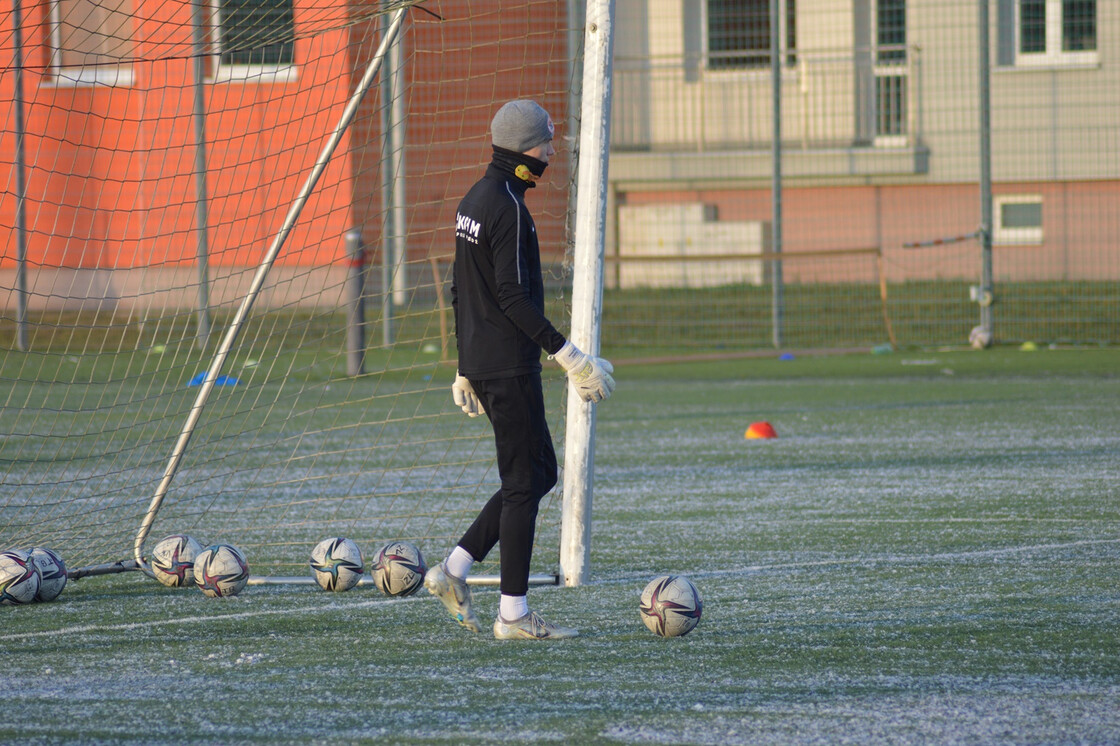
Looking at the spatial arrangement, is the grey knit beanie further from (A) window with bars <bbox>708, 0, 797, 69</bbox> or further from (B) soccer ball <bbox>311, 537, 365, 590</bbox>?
(A) window with bars <bbox>708, 0, 797, 69</bbox>

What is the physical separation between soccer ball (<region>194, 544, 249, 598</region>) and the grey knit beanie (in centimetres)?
203

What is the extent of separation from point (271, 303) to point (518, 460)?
8.43m

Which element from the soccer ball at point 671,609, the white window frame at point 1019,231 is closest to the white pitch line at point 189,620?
the soccer ball at point 671,609

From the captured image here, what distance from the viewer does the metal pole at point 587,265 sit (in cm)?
560

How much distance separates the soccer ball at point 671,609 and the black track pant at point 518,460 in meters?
0.45

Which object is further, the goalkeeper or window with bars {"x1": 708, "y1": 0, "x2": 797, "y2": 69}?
window with bars {"x1": 708, "y1": 0, "x2": 797, "y2": 69}

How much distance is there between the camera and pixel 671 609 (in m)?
4.60

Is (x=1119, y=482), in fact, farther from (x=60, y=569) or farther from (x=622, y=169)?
(x=622, y=169)

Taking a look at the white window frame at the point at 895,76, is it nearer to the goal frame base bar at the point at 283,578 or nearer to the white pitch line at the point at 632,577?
the white pitch line at the point at 632,577

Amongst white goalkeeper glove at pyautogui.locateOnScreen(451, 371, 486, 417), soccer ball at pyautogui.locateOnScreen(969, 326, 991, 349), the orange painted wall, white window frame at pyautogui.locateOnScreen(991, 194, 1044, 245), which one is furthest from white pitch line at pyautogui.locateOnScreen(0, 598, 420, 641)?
white window frame at pyautogui.locateOnScreen(991, 194, 1044, 245)

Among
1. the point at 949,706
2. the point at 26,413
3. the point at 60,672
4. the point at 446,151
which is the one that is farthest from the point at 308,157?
the point at 949,706

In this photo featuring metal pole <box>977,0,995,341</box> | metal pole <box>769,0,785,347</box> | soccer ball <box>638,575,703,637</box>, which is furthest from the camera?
metal pole <box>769,0,785,347</box>

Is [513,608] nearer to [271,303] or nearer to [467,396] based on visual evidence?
[467,396]

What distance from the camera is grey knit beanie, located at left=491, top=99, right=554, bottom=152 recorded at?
4.79 meters
